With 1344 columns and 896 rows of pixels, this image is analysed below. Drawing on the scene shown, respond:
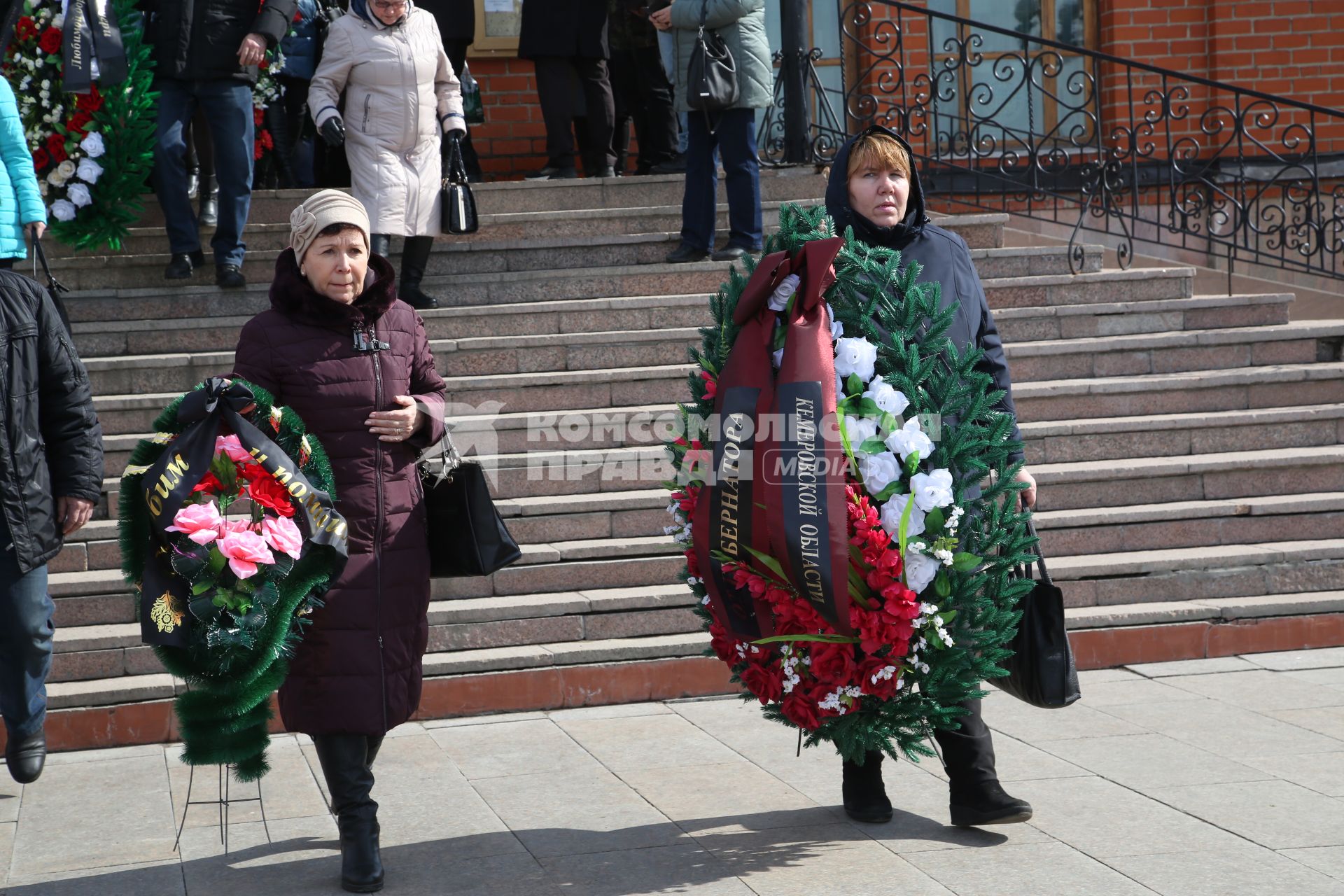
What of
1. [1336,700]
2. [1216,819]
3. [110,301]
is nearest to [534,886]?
[1216,819]

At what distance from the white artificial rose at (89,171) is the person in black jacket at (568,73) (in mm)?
2613

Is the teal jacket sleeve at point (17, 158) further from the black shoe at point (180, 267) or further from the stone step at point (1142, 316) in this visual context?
the stone step at point (1142, 316)

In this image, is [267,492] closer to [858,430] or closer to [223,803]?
[223,803]

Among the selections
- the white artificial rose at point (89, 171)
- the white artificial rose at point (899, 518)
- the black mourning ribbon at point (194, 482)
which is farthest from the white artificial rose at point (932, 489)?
the white artificial rose at point (89, 171)

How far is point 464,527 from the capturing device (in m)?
4.17

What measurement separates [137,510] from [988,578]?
2.23m

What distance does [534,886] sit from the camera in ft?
12.7

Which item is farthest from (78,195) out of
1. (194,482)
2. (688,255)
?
(194,482)

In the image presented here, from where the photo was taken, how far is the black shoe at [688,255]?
799 centimetres

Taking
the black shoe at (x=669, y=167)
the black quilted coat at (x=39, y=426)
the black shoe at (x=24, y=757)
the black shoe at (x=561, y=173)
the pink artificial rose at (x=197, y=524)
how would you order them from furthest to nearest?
1. the black shoe at (x=669, y=167)
2. the black shoe at (x=561, y=173)
3. the black shoe at (x=24, y=757)
4. the black quilted coat at (x=39, y=426)
5. the pink artificial rose at (x=197, y=524)

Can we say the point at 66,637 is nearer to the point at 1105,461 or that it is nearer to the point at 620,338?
the point at 620,338

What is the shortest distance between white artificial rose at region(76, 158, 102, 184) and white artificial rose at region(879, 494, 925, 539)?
5.35 metres

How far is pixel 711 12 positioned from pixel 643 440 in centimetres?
269

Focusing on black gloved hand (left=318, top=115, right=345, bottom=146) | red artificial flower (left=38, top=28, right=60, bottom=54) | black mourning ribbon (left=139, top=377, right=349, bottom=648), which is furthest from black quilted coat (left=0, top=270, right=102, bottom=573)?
red artificial flower (left=38, top=28, right=60, bottom=54)
